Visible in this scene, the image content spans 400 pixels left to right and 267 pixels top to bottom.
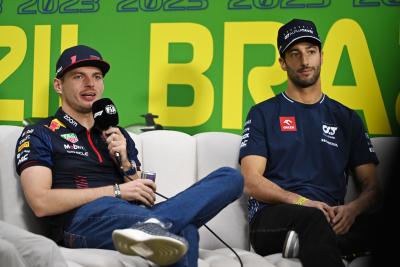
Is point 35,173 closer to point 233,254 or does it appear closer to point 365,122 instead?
point 233,254

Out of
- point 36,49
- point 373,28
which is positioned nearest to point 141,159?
point 36,49

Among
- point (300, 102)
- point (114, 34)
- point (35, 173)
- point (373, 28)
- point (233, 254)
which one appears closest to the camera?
point (35, 173)

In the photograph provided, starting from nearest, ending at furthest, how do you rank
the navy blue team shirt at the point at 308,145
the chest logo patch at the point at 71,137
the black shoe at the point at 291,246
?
the black shoe at the point at 291,246 → the chest logo patch at the point at 71,137 → the navy blue team shirt at the point at 308,145

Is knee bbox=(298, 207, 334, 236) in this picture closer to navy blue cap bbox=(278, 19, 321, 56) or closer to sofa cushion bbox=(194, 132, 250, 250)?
sofa cushion bbox=(194, 132, 250, 250)

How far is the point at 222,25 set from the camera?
380 centimetres

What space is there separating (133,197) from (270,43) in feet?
4.50

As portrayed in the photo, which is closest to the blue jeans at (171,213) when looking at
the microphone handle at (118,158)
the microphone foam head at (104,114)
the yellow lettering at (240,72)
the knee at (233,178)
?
the knee at (233,178)

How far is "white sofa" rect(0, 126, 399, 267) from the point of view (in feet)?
9.65

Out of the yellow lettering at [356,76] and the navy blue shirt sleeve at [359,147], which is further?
the yellow lettering at [356,76]

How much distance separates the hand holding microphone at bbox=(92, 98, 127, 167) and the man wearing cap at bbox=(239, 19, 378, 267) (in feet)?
2.01

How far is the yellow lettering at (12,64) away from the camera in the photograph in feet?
13.2

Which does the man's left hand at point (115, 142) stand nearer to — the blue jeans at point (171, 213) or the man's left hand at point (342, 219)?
the blue jeans at point (171, 213)

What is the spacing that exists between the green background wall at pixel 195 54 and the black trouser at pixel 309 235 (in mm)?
845

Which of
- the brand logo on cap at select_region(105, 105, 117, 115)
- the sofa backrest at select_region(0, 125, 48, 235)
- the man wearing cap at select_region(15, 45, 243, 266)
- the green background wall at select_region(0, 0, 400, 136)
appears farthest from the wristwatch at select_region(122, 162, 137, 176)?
the green background wall at select_region(0, 0, 400, 136)
